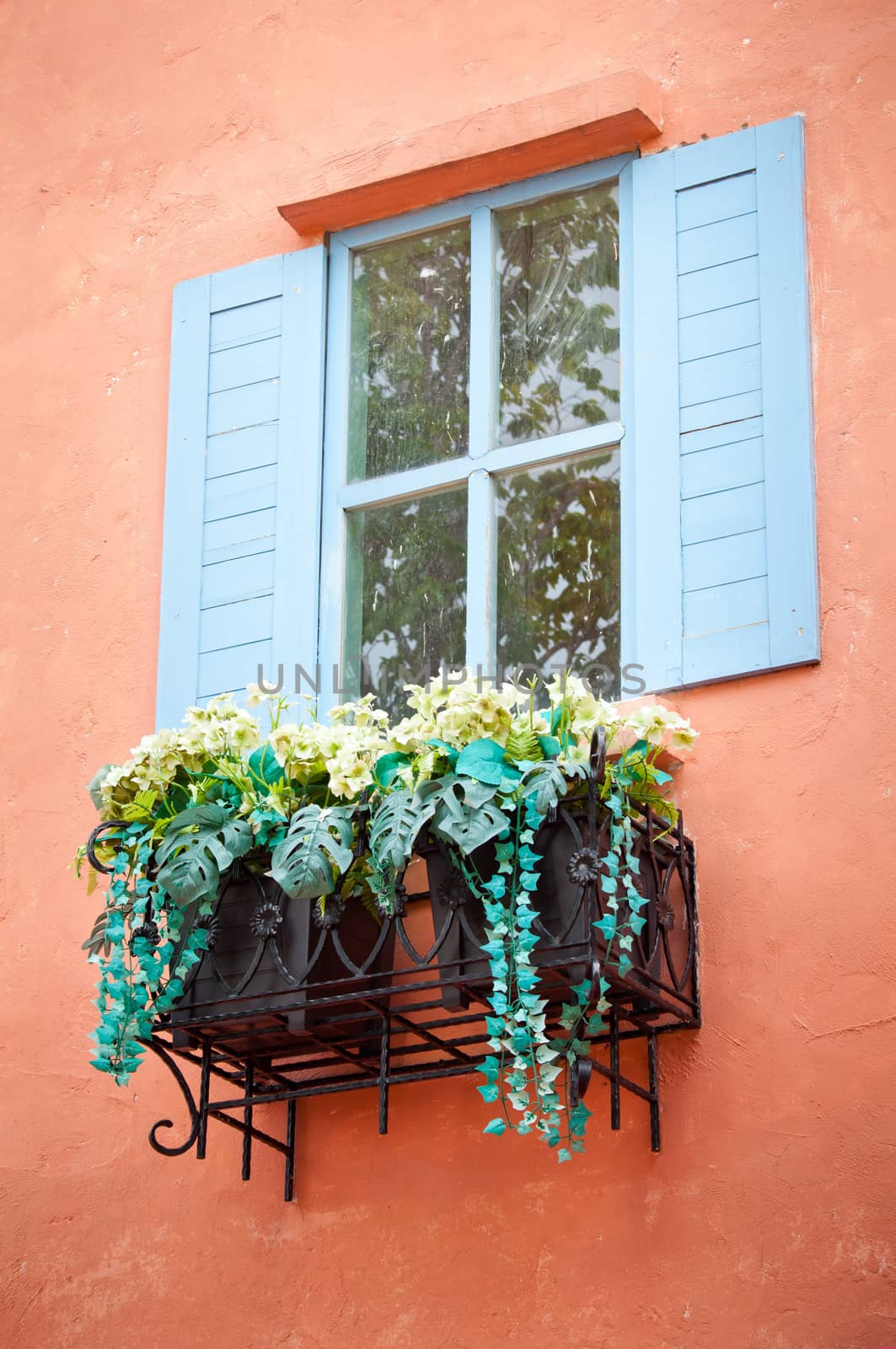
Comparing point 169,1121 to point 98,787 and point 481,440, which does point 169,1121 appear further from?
point 481,440

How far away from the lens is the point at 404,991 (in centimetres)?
320

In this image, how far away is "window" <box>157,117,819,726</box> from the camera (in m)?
3.71

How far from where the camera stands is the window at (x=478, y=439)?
395 cm

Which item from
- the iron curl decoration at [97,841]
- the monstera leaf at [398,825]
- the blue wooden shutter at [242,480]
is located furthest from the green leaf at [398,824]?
the blue wooden shutter at [242,480]

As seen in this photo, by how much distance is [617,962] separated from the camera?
123 inches

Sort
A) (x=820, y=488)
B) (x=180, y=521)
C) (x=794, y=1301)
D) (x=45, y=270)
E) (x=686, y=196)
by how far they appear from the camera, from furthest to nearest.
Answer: (x=45, y=270), (x=180, y=521), (x=686, y=196), (x=820, y=488), (x=794, y=1301)

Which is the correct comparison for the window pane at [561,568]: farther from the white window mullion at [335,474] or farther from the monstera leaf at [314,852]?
the monstera leaf at [314,852]

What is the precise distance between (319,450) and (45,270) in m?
1.05

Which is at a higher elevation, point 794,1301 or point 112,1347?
point 794,1301

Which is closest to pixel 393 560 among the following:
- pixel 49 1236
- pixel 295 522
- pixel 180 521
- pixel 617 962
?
pixel 295 522

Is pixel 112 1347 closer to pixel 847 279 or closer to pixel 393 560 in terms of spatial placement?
pixel 393 560

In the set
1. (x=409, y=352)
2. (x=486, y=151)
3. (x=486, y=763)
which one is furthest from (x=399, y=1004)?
(x=486, y=151)

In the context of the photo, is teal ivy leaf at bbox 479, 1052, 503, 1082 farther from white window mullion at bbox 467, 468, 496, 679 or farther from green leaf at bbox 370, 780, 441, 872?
white window mullion at bbox 467, 468, 496, 679

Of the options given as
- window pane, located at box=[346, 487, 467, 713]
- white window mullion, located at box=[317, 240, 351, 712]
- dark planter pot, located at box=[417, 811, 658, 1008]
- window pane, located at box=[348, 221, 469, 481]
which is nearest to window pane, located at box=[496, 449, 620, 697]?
window pane, located at box=[346, 487, 467, 713]
